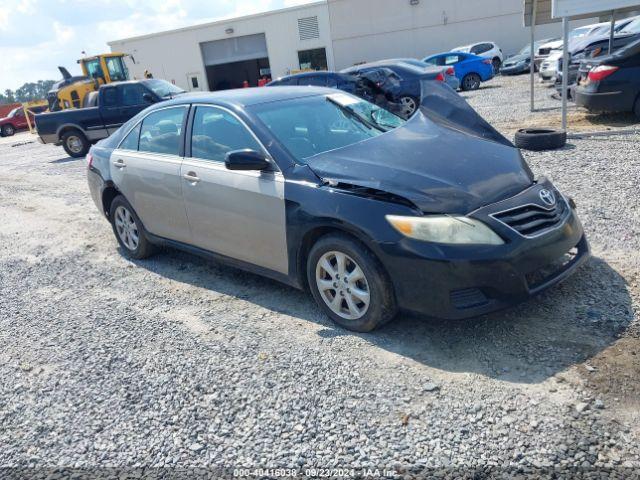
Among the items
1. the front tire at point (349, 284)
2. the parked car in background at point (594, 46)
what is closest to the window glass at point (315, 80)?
the parked car in background at point (594, 46)

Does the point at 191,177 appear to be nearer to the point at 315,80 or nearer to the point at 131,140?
the point at 131,140

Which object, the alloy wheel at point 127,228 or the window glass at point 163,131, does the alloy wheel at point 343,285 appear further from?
the alloy wheel at point 127,228

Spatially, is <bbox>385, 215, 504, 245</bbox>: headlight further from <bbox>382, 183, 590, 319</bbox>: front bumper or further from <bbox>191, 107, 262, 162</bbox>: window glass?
<bbox>191, 107, 262, 162</bbox>: window glass

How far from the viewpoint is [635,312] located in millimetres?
3537

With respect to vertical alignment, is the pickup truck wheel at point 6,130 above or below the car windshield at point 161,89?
below

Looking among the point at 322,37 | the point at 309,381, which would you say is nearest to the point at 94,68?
the point at 322,37

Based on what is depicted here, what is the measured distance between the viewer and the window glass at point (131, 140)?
5402 millimetres

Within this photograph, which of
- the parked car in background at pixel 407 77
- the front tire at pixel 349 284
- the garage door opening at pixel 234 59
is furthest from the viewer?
the garage door opening at pixel 234 59

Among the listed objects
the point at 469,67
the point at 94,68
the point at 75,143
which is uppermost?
the point at 94,68

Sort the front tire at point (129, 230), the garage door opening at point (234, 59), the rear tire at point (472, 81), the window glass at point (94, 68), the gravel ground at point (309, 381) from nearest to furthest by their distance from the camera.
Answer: the gravel ground at point (309, 381) → the front tire at point (129, 230) → the rear tire at point (472, 81) → the window glass at point (94, 68) → the garage door opening at point (234, 59)

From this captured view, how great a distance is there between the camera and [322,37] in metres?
37.5

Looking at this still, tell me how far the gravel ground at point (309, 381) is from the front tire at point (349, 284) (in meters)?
0.15

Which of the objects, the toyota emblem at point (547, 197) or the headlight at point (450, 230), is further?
the toyota emblem at point (547, 197)

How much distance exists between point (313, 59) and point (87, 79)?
59.6 feet
